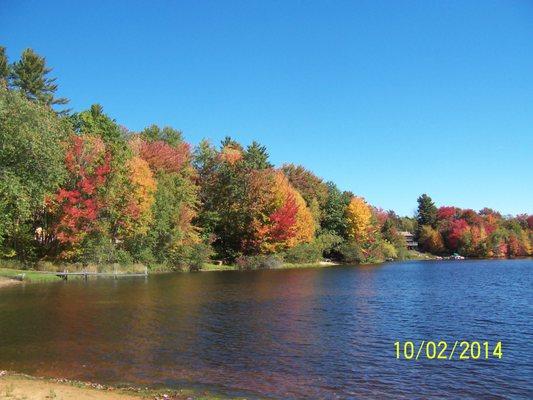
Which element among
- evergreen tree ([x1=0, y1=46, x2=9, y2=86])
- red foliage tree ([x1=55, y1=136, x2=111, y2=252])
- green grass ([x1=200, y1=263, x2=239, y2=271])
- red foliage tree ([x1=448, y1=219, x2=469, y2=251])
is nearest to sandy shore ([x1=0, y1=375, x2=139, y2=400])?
red foliage tree ([x1=55, y1=136, x2=111, y2=252])

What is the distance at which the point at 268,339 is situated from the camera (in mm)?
20984

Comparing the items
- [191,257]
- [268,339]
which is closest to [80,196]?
[191,257]

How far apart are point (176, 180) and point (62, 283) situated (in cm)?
2829

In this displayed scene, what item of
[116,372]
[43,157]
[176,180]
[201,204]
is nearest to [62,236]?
Answer: [43,157]

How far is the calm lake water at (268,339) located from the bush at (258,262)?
118 ft

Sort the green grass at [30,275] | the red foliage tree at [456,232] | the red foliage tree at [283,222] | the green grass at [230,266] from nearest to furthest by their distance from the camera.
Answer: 1. the green grass at [30,275]
2. the green grass at [230,266]
3. the red foliage tree at [283,222]
4. the red foliage tree at [456,232]

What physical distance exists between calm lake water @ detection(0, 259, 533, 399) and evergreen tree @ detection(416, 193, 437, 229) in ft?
416

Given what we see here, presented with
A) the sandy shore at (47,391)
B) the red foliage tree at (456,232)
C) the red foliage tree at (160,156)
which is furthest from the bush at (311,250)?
the sandy shore at (47,391)

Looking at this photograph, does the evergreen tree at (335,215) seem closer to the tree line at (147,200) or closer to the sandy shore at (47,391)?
the tree line at (147,200)

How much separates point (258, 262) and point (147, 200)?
959 inches

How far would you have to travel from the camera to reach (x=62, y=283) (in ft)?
141

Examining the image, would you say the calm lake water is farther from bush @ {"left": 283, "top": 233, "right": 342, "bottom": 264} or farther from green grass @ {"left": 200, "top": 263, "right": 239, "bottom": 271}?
bush @ {"left": 283, "top": 233, "right": 342, "bottom": 264}

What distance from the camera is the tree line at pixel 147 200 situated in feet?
130

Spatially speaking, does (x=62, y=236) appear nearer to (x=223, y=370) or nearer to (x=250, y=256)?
(x=250, y=256)
